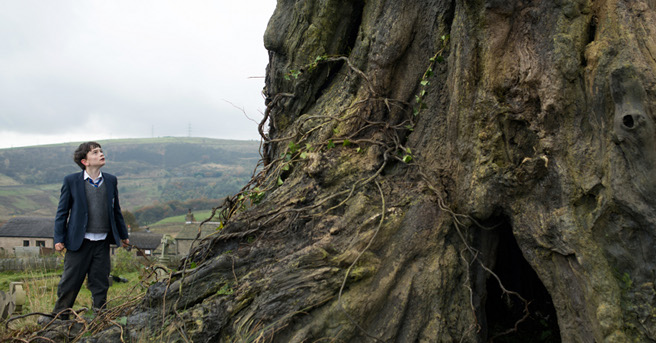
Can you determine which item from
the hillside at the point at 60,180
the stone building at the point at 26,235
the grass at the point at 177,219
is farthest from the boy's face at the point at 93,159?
the hillside at the point at 60,180

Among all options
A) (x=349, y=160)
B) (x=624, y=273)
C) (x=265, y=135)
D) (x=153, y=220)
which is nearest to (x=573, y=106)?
(x=624, y=273)

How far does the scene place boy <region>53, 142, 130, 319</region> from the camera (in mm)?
5961

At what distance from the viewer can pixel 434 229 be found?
4844mm

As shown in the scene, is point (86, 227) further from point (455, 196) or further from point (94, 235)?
point (455, 196)

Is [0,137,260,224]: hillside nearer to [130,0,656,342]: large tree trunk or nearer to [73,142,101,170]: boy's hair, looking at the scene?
[73,142,101,170]: boy's hair

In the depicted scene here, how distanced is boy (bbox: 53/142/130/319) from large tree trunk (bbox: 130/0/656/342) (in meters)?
1.75

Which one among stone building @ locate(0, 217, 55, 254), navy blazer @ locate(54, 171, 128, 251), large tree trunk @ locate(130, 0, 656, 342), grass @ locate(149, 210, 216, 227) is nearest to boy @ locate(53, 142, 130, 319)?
navy blazer @ locate(54, 171, 128, 251)

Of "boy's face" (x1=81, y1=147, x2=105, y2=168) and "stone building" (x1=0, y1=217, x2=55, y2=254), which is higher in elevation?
"boy's face" (x1=81, y1=147, x2=105, y2=168)

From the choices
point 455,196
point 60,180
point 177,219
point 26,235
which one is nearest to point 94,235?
point 455,196

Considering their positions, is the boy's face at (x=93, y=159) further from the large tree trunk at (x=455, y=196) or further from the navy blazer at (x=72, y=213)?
the large tree trunk at (x=455, y=196)

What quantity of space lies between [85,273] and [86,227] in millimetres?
656

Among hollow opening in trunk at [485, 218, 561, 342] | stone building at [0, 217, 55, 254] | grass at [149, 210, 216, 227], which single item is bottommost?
grass at [149, 210, 216, 227]

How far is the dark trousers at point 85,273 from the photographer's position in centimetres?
596

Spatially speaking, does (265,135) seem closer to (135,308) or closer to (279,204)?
(279,204)
